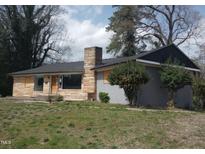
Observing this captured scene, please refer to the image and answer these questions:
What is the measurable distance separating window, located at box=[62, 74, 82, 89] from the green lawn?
35.8 ft

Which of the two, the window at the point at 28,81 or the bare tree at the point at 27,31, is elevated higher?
the bare tree at the point at 27,31

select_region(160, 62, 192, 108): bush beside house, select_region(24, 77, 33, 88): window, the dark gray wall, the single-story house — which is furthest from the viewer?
select_region(24, 77, 33, 88): window

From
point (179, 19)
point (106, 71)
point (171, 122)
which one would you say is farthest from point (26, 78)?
point (179, 19)

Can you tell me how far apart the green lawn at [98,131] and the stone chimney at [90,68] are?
31.3 feet

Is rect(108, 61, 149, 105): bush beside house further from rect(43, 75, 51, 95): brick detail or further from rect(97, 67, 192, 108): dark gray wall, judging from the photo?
rect(43, 75, 51, 95): brick detail

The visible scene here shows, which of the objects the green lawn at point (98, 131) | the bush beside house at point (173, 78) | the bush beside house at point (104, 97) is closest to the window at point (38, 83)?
the bush beside house at point (104, 97)

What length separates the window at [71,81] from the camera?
2462 cm

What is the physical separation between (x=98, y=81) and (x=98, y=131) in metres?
12.5

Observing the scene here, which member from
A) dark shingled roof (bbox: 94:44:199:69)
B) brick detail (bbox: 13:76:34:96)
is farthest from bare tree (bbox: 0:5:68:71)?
dark shingled roof (bbox: 94:44:199:69)

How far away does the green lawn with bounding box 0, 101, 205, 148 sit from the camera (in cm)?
910

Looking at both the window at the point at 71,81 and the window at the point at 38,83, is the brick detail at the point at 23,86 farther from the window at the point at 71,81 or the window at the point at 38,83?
the window at the point at 71,81

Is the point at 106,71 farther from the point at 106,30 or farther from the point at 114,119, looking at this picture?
the point at 106,30

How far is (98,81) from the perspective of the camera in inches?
900
